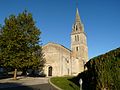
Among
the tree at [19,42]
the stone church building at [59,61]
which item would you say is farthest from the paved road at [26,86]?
the stone church building at [59,61]

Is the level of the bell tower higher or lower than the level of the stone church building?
higher

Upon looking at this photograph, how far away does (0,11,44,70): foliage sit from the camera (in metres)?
38.4

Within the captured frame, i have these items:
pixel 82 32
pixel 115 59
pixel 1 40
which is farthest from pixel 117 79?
pixel 82 32

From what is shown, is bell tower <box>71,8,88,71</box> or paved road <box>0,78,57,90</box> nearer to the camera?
paved road <box>0,78,57,90</box>

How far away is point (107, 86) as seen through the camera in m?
17.2

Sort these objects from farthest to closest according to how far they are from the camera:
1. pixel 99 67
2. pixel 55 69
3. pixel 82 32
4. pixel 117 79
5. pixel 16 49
A: 1. pixel 82 32
2. pixel 55 69
3. pixel 16 49
4. pixel 99 67
5. pixel 117 79

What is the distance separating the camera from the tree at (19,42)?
3838 cm

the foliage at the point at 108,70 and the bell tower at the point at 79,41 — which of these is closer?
the foliage at the point at 108,70

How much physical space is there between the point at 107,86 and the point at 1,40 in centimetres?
2663

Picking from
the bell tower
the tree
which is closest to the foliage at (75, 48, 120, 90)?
the tree

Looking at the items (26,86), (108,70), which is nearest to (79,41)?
(26,86)

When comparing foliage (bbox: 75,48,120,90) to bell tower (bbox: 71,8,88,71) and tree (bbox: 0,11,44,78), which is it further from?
bell tower (bbox: 71,8,88,71)

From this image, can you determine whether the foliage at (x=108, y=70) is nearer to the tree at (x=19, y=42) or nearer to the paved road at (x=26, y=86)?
the paved road at (x=26, y=86)

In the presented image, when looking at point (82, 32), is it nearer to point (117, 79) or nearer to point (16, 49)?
point (16, 49)
